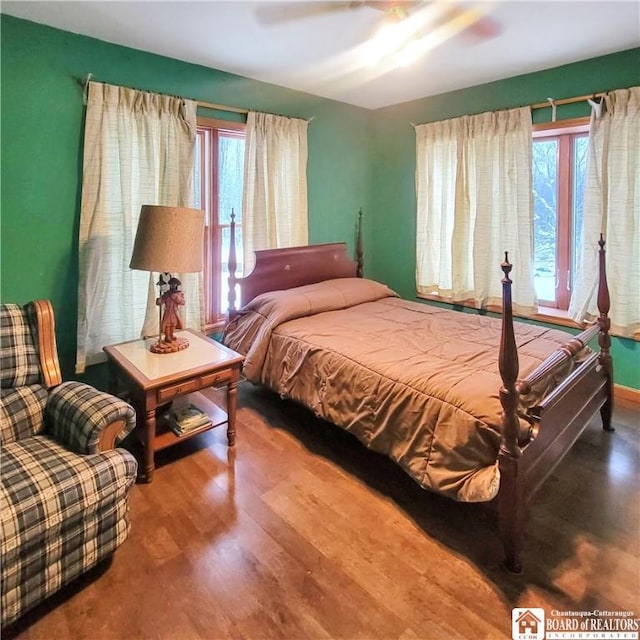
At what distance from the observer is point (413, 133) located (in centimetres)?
433

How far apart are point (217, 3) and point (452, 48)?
159 centimetres

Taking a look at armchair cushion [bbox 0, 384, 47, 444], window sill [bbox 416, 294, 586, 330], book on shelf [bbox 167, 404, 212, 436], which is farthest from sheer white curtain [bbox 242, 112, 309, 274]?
armchair cushion [bbox 0, 384, 47, 444]

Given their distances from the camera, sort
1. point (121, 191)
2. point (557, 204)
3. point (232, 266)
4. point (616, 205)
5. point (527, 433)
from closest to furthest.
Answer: point (527, 433), point (121, 191), point (616, 205), point (232, 266), point (557, 204)

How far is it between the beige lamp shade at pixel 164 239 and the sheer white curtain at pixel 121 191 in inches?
21.5

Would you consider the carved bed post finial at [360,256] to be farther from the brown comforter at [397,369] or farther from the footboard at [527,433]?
the footboard at [527,433]

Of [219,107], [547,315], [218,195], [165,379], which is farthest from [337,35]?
[547,315]

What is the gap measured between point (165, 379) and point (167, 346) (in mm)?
426

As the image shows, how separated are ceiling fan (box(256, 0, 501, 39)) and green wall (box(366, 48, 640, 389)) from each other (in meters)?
1.08

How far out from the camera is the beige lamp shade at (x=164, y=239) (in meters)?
2.37

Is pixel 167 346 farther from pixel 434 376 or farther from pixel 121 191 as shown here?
pixel 434 376

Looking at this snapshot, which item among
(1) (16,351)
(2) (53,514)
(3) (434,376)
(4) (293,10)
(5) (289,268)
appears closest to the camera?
(2) (53,514)

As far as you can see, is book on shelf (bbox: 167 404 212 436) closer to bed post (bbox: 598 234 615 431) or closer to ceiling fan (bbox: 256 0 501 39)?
ceiling fan (bbox: 256 0 501 39)

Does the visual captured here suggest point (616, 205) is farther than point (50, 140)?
Yes

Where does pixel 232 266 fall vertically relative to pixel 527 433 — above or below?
above
